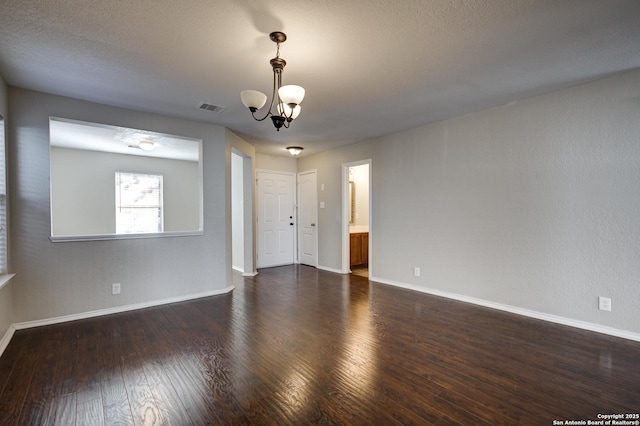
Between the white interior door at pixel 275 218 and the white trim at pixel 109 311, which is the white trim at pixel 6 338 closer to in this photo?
the white trim at pixel 109 311

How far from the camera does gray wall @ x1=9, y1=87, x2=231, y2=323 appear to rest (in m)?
3.16

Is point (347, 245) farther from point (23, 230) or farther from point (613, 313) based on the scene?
point (23, 230)

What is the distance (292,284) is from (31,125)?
399 centimetres

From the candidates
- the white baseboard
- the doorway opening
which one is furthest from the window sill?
the white baseboard

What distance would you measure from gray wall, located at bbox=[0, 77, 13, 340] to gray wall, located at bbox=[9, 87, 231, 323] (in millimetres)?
85

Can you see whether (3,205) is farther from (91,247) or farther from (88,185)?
(88,185)

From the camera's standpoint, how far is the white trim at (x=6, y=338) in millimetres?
2678

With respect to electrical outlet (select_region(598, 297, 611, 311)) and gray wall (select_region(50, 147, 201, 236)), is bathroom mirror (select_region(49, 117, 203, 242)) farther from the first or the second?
electrical outlet (select_region(598, 297, 611, 311))

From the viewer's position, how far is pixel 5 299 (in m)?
2.88

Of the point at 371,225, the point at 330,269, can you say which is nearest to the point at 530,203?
the point at 371,225

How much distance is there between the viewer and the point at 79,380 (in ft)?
7.20

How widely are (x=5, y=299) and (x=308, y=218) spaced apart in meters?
4.94

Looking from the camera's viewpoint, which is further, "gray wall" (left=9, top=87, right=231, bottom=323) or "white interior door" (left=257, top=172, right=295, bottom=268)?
"white interior door" (left=257, top=172, right=295, bottom=268)

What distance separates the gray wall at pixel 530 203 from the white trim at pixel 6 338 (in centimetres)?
484
